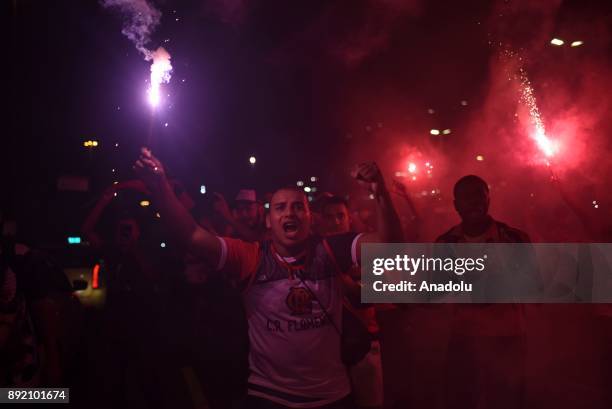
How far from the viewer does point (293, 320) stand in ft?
10.5

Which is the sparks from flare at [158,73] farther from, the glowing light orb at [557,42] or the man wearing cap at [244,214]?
the glowing light orb at [557,42]

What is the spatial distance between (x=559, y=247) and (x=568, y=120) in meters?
6.10

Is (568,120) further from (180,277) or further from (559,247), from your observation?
(180,277)

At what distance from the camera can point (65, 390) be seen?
13.1 feet

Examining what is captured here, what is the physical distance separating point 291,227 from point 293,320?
25.2 inches

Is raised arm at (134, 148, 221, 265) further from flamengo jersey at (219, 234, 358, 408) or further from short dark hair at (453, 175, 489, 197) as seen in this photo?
short dark hair at (453, 175, 489, 197)

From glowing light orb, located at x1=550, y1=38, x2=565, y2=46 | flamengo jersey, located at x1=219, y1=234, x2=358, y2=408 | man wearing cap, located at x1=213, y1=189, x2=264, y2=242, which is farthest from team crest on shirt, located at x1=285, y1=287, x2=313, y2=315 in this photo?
glowing light orb, located at x1=550, y1=38, x2=565, y2=46

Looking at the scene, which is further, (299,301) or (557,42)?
(557,42)

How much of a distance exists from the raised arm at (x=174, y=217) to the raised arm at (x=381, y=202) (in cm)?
106

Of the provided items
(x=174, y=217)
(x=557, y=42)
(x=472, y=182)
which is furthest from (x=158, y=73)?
(x=557, y=42)

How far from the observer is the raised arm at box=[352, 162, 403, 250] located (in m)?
3.11

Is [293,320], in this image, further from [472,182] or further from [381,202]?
[472,182]

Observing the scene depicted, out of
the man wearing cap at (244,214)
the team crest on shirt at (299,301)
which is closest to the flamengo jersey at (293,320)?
the team crest on shirt at (299,301)

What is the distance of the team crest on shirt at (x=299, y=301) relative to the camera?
3.21 metres
